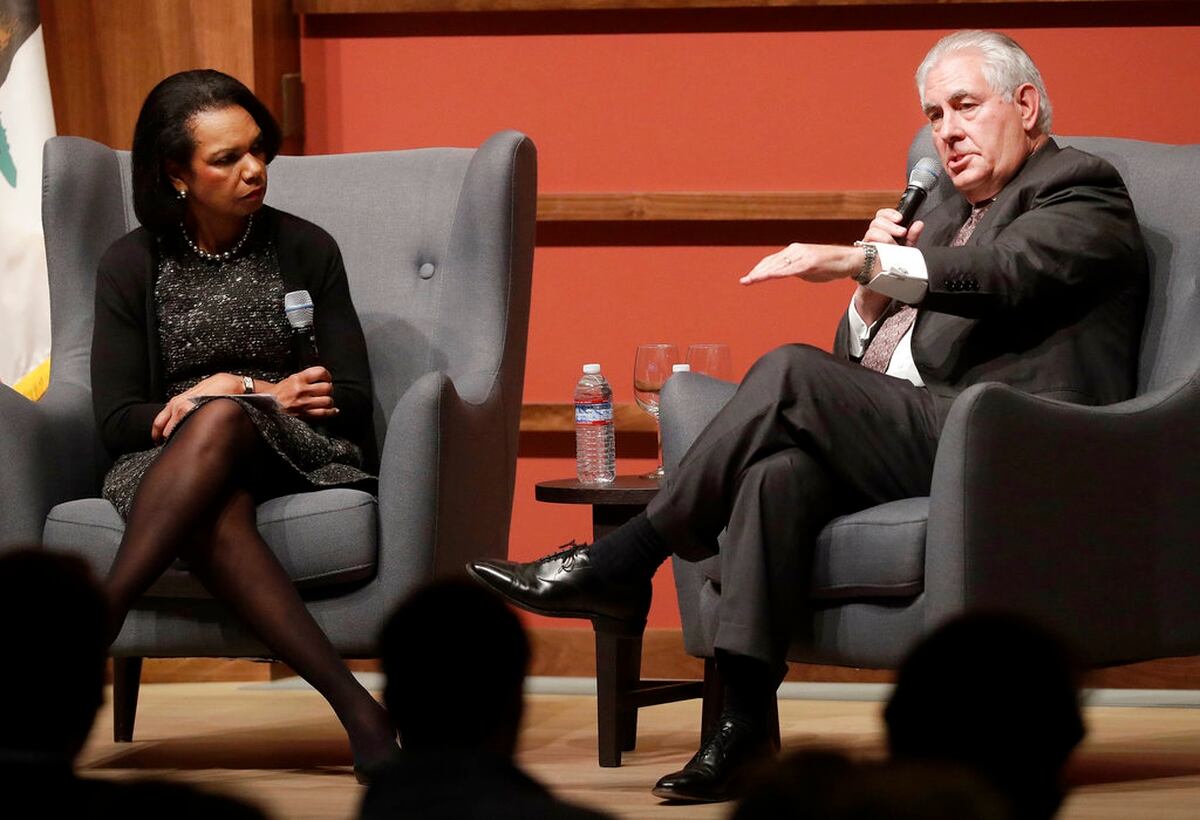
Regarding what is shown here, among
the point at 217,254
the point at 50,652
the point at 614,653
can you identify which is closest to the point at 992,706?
the point at 50,652

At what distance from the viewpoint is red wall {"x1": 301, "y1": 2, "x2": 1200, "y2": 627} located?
3639 mm

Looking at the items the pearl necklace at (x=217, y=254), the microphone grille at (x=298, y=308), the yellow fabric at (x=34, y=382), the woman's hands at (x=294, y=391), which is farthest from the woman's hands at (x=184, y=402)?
the yellow fabric at (x=34, y=382)

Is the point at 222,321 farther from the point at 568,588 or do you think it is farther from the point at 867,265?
the point at 867,265

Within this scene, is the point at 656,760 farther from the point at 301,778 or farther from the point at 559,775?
the point at 301,778

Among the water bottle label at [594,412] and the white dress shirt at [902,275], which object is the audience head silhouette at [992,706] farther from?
the water bottle label at [594,412]

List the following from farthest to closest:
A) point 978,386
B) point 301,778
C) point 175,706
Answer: point 175,706
point 301,778
point 978,386

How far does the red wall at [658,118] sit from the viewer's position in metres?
3.64

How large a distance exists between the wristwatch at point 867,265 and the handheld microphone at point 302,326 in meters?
0.97

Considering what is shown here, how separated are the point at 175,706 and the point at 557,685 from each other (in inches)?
33.2

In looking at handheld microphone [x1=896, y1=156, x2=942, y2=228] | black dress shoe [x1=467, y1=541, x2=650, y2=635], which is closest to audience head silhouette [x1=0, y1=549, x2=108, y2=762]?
black dress shoe [x1=467, y1=541, x2=650, y2=635]

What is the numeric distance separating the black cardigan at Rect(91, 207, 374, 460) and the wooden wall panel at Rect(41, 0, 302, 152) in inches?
36.3

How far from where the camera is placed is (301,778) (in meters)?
2.63

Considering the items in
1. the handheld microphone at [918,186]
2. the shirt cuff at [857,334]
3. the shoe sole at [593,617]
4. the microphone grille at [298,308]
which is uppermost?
the handheld microphone at [918,186]

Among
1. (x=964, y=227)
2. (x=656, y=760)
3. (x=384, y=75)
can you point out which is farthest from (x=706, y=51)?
(x=656, y=760)
